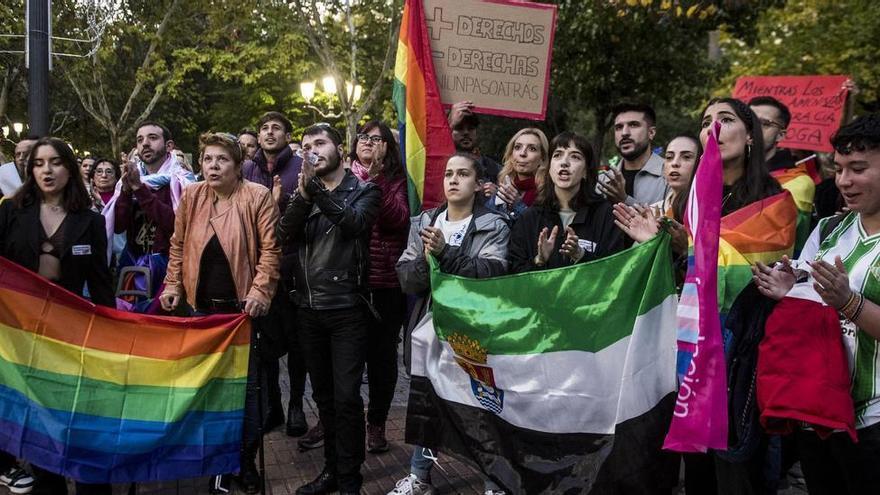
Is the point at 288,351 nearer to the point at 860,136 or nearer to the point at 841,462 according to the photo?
the point at 841,462

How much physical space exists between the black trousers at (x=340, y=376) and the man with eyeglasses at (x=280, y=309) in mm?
797

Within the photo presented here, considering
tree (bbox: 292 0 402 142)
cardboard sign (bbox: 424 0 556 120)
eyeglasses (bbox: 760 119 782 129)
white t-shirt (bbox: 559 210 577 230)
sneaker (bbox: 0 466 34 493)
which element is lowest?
sneaker (bbox: 0 466 34 493)

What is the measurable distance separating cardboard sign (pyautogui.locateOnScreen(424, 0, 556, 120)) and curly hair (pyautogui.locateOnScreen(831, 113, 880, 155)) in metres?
2.57

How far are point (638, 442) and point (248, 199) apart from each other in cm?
261

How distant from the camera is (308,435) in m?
5.26

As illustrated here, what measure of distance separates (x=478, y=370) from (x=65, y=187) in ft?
8.62

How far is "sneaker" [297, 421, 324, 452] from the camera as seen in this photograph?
5105 millimetres

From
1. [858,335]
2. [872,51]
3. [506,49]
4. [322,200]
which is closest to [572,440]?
[858,335]

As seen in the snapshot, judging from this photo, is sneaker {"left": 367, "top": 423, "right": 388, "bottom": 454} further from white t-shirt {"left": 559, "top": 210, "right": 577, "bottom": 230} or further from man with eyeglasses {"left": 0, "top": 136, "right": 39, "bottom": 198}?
man with eyeglasses {"left": 0, "top": 136, "right": 39, "bottom": 198}

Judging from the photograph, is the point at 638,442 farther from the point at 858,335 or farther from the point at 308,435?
the point at 308,435

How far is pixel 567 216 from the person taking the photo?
3916 millimetres

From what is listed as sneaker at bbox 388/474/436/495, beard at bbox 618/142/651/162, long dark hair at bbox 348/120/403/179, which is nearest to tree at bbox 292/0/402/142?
long dark hair at bbox 348/120/403/179

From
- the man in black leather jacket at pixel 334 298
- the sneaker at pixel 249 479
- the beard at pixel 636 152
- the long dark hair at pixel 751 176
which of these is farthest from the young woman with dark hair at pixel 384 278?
the long dark hair at pixel 751 176

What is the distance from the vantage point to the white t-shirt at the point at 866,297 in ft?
8.49
